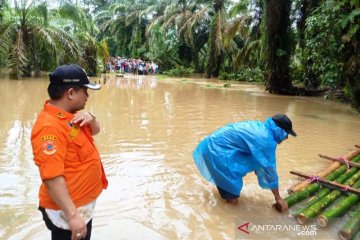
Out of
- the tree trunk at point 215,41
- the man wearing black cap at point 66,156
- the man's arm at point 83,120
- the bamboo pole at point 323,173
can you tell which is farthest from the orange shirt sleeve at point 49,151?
the tree trunk at point 215,41

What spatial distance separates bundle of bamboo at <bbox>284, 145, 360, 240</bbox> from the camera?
11.7 feet

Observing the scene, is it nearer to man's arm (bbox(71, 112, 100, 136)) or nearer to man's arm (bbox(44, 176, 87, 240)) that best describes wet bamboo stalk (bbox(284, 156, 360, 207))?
man's arm (bbox(71, 112, 100, 136))

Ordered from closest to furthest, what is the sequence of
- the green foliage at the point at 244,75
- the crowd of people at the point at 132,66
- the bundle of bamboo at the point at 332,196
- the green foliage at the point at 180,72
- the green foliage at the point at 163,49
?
the bundle of bamboo at the point at 332,196
the green foliage at the point at 244,75
the green foliage at the point at 180,72
the crowd of people at the point at 132,66
the green foliage at the point at 163,49

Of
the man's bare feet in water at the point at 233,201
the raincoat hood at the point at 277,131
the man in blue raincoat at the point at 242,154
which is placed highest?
the raincoat hood at the point at 277,131

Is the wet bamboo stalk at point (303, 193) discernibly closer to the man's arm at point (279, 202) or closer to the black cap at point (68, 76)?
the man's arm at point (279, 202)

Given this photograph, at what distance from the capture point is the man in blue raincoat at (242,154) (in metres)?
3.78

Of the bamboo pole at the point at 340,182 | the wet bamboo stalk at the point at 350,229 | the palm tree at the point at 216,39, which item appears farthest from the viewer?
the palm tree at the point at 216,39

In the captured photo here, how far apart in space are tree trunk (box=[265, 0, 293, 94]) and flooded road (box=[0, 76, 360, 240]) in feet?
17.9

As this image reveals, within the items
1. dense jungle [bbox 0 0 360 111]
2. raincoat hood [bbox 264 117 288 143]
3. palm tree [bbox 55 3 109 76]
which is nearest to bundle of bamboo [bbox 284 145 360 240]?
raincoat hood [bbox 264 117 288 143]

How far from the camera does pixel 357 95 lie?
380 inches

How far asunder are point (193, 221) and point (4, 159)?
10.4ft

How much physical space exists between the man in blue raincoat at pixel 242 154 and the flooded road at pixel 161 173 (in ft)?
0.95

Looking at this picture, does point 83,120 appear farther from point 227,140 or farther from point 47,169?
point 227,140

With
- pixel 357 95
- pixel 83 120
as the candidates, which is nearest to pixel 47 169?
pixel 83 120
